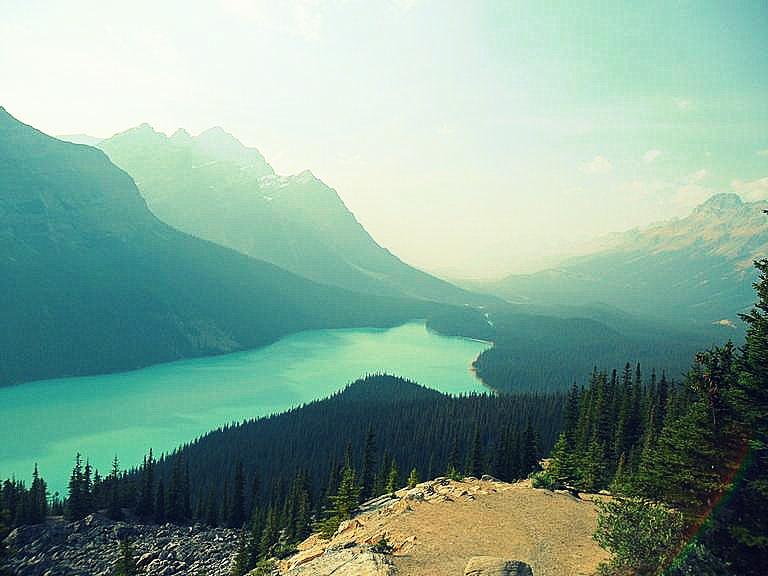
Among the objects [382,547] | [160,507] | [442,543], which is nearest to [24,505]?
[160,507]

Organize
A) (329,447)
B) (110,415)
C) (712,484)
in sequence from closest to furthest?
(712,484), (329,447), (110,415)

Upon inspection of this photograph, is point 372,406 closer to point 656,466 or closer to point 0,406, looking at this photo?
point 656,466

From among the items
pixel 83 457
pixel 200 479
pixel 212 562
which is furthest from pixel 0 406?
pixel 212 562

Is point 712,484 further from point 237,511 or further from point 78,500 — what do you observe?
point 78,500

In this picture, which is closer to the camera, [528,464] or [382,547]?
[382,547]

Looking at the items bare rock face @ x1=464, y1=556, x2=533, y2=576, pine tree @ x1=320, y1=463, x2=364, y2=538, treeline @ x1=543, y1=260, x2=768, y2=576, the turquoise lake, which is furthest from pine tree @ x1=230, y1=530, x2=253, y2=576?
the turquoise lake

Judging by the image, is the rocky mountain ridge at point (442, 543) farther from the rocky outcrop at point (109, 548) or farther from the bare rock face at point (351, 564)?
the rocky outcrop at point (109, 548)

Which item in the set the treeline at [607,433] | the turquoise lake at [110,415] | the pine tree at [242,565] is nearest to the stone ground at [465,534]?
the pine tree at [242,565]
